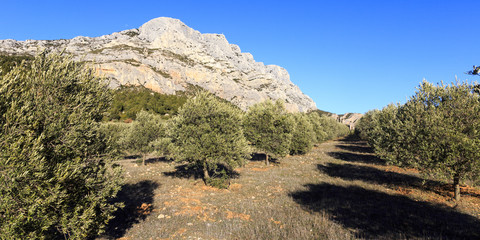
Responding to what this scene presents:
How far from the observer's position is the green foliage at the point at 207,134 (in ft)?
71.7

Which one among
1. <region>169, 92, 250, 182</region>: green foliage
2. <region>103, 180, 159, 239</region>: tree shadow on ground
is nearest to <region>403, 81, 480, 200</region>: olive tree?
<region>169, 92, 250, 182</region>: green foliage

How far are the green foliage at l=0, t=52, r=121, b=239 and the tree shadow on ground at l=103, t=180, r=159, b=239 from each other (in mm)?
4487

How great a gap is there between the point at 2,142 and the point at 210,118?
55.8 ft

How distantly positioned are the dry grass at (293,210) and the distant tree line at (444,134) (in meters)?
3.21

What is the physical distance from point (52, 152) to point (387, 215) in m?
21.1

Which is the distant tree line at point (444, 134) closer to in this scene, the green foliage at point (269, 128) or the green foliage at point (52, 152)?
the green foliage at point (269, 128)

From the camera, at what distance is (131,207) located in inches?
667

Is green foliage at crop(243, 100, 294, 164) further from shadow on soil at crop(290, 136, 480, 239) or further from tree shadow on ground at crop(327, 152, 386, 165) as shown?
tree shadow on ground at crop(327, 152, 386, 165)

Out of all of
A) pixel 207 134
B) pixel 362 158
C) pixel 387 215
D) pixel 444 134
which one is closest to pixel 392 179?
pixel 444 134

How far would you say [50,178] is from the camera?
785 cm

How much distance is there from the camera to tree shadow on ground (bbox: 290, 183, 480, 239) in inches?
484

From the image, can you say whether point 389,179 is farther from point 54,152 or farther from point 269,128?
point 54,152

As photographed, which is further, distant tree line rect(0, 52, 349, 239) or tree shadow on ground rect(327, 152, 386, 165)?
tree shadow on ground rect(327, 152, 386, 165)

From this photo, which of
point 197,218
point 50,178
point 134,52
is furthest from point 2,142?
point 134,52
